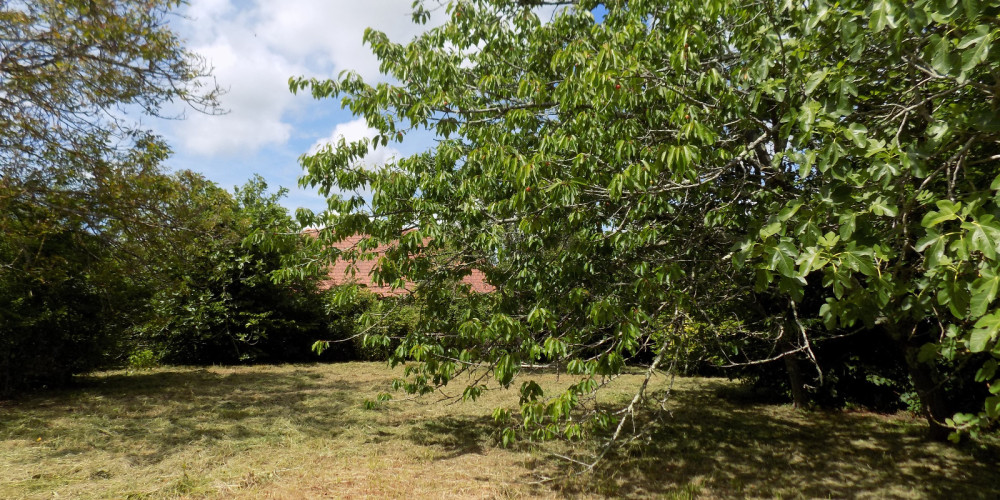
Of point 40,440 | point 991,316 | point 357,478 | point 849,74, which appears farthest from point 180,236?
point 991,316

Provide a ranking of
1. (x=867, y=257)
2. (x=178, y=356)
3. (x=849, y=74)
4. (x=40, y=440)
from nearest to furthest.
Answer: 1. (x=867, y=257)
2. (x=849, y=74)
3. (x=40, y=440)
4. (x=178, y=356)

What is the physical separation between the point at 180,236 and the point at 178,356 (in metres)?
6.15

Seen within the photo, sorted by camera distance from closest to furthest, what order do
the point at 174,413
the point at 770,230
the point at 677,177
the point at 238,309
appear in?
the point at 770,230 < the point at 677,177 < the point at 174,413 < the point at 238,309

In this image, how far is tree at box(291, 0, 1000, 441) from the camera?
2436 mm

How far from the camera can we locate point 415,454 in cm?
559

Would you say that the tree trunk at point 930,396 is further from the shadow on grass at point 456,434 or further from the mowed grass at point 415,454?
the shadow on grass at point 456,434

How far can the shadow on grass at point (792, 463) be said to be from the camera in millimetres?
4680

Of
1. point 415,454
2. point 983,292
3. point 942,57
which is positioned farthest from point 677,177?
point 415,454

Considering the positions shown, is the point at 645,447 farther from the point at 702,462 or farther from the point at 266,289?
the point at 266,289

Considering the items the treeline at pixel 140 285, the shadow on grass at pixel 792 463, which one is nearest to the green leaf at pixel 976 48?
the shadow on grass at pixel 792 463

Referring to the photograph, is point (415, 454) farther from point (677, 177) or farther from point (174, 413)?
point (677, 177)

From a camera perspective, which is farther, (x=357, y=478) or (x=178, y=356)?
(x=178, y=356)

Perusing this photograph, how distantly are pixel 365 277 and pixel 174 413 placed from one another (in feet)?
15.5

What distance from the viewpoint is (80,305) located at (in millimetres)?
8102
